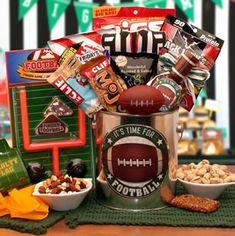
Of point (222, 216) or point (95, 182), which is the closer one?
point (222, 216)

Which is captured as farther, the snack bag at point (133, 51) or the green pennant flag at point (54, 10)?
the green pennant flag at point (54, 10)

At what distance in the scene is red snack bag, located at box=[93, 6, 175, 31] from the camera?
42.0 inches

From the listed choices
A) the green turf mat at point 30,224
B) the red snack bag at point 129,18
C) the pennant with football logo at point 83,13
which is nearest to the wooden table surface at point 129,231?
the green turf mat at point 30,224

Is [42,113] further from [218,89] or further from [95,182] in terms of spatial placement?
[218,89]

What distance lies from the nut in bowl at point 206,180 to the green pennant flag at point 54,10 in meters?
2.49

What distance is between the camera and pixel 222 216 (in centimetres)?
93

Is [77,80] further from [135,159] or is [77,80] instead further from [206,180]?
[206,180]

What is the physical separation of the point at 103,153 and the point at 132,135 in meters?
0.08

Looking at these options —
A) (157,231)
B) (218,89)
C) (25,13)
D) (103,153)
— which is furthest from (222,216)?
(25,13)

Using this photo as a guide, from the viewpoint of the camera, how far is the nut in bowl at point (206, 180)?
1013 millimetres

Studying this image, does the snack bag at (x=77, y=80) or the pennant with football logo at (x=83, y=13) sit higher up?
the pennant with football logo at (x=83, y=13)

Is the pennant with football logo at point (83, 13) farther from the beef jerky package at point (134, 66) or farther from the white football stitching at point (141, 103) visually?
the white football stitching at point (141, 103)

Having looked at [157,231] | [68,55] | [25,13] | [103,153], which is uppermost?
[25,13]

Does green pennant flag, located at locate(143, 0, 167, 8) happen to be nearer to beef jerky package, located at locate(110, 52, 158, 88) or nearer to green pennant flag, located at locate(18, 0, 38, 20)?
green pennant flag, located at locate(18, 0, 38, 20)
